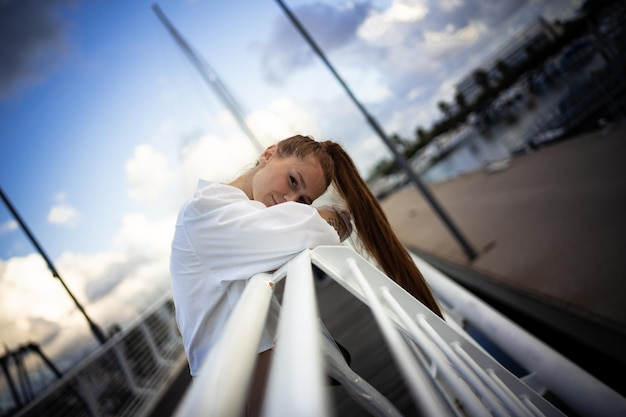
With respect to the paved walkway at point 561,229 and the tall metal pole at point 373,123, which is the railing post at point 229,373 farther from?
the tall metal pole at point 373,123

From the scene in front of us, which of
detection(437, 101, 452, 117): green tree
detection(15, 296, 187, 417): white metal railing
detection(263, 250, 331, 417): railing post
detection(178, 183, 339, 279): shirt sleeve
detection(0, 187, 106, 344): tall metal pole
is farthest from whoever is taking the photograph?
detection(437, 101, 452, 117): green tree

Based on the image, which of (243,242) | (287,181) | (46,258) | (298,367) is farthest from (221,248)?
(46,258)

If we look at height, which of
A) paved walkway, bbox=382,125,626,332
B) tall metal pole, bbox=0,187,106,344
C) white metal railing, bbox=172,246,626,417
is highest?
tall metal pole, bbox=0,187,106,344

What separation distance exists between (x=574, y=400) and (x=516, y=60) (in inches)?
4418

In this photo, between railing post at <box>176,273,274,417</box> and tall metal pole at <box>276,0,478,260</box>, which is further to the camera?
tall metal pole at <box>276,0,478,260</box>

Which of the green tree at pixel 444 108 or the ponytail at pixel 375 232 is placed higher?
the green tree at pixel 444 108

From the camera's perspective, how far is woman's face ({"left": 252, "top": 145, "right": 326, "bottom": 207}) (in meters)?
1.38

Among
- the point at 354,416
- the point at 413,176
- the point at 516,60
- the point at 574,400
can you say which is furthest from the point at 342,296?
the point at 516,60

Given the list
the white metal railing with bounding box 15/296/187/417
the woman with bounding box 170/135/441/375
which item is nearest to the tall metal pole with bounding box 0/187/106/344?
the white metal railing with bounding box 15/296/187/417

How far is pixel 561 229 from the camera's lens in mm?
4297

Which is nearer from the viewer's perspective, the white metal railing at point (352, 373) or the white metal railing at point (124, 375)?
the white metal railing at point (352, 373)

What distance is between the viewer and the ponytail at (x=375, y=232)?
53.0 inches

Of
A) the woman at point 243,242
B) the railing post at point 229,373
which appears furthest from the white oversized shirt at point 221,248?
the railing post at point 229,373

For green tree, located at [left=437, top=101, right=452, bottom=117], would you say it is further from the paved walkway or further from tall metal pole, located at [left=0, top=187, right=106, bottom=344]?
tall metal pole, located at [left=0, top=187, right=106, bottom=344]
